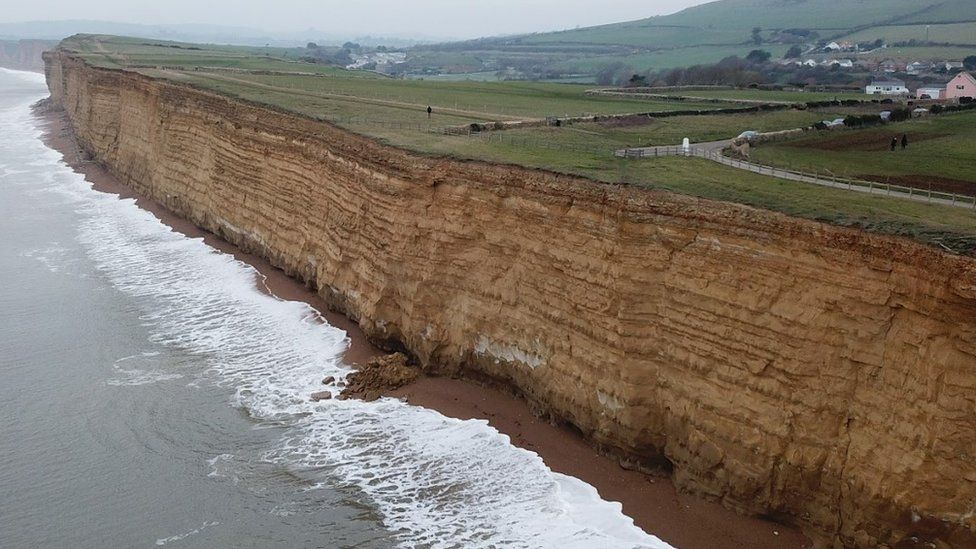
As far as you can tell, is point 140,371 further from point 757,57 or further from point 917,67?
point 757,57

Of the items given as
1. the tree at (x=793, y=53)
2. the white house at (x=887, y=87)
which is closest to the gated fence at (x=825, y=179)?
the white house at (x=887, y=87)

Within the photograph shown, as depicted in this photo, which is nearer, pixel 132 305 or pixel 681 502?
pixel 681 502

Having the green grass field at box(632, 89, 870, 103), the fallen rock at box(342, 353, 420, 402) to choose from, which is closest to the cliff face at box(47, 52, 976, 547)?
the fallen rock at box(342, 353, 420, 402)

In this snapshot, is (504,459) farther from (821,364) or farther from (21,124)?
(21,124)

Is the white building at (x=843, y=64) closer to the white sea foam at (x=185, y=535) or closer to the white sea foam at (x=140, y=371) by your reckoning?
the white sea foam at (x=140, y=371)

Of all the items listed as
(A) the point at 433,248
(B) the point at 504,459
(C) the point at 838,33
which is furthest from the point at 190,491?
(C) the point at 838,33
